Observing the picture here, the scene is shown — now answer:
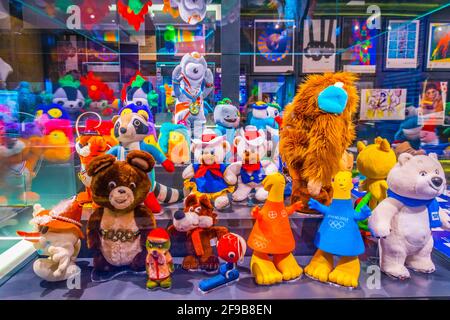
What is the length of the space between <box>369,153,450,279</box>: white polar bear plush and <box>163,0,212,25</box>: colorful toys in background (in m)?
1.01

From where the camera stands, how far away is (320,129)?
1.23 m

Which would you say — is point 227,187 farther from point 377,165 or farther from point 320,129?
point 377,165

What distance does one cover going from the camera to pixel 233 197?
151 centimetres

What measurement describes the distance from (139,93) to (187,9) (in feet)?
1.36

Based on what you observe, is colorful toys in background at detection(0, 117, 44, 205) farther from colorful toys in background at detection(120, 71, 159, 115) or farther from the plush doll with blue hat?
the plush doll with blue hat

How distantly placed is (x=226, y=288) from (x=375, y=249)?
57cm

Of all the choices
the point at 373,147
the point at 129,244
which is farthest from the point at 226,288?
the point at 373,147

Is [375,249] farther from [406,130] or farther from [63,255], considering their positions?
[63,255]

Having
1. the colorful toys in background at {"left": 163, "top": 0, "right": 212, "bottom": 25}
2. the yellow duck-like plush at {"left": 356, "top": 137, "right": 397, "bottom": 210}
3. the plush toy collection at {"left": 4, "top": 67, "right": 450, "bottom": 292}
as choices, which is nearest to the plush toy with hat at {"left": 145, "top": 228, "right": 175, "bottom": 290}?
the plush toy collection at {"left": 4, "top": 67, "right": 450, "bottom": 292}

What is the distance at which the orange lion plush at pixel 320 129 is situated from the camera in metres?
1.22

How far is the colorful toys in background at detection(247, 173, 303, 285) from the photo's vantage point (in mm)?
1125

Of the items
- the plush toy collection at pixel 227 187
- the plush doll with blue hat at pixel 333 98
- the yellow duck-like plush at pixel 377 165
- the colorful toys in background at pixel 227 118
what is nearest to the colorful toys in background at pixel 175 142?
the plush toy collection at pixel 227 187

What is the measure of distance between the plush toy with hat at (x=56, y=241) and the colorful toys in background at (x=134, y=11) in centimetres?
79

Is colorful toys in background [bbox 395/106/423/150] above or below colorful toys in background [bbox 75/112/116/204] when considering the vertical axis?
above
